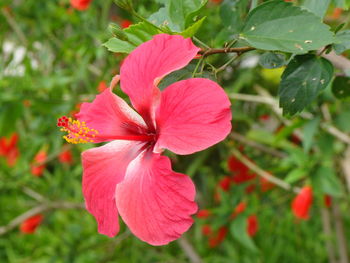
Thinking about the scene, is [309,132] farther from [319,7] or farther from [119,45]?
[119,45]

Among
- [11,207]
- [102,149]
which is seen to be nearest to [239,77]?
[102,149]

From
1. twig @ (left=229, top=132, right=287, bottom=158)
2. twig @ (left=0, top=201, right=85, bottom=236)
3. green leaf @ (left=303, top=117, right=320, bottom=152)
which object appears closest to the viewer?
green leaf @ (left=303, top=117, right=320, bottom=152)

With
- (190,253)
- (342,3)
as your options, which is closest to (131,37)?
(342,3)

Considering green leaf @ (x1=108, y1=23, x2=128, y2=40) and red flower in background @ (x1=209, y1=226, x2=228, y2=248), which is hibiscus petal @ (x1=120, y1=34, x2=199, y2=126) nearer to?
green leaf @ (x1=108, y1=23, x2=128, y2=40)

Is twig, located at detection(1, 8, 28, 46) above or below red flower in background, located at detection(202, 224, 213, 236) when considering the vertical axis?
above

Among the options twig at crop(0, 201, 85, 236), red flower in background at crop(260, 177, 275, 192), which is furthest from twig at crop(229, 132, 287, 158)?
twig at crop(0, 201, 85, 236)

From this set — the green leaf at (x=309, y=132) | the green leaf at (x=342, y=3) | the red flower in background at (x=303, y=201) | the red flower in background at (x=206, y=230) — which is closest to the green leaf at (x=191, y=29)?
the green leaf at (x=342, y=3)

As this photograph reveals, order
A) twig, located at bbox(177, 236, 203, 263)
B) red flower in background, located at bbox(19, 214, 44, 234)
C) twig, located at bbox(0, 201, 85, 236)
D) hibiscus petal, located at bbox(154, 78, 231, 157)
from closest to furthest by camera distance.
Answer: hibiscus petal, located at bbox(154, 78, 231, 157) < twig, located at bbox(177, 236, 203, 263) < twig, located at bbox(0, 201, 85, 236) < red flower in background, located at bbox(19, 214, 44, 234)
